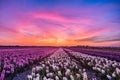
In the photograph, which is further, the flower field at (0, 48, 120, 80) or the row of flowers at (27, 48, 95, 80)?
the flower field at (0, 48, 120, 80)

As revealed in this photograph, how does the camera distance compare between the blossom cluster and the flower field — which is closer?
the blossom cluster

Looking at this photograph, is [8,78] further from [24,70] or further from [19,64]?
[24,70]

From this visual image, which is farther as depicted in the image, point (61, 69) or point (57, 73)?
point (61, 69)

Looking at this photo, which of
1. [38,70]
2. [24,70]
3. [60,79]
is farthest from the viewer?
[24,70]

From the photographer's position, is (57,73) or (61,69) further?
(61,69)

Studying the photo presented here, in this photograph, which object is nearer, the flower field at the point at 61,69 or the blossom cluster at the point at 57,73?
the blossom cluster at the point at 57,73

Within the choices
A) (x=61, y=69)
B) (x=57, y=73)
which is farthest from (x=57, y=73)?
(x=61, y=69)

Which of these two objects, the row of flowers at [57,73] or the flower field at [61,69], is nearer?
the row of flowers at [57,73]

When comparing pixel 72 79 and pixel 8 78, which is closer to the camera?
pixel 72 79

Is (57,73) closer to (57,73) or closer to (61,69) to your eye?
(57,73)

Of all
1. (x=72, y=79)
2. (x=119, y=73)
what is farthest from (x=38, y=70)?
(x=119, y=73)

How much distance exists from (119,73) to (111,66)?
2.63 metres

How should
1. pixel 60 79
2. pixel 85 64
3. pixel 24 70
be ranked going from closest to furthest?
pixel 60 79 → pixel 24 70 → pixel 85 64

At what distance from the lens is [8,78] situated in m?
9.41
